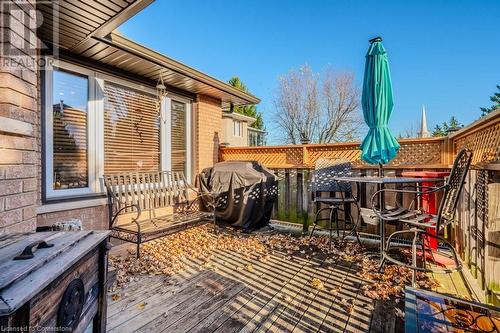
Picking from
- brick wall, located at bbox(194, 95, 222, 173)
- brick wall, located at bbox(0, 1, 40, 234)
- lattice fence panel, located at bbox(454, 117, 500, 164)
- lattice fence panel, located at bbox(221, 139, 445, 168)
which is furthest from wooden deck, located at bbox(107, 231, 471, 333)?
brick wall, located at bbox(194, 95, 222, 173)

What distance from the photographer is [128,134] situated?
4484 millimetres

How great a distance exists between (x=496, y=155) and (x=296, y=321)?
224cm

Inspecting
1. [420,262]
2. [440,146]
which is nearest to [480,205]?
[420,262]

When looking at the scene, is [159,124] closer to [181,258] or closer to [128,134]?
[128,134]

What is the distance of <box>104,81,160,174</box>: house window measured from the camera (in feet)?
13.7

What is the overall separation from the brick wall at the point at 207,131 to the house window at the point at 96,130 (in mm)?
659

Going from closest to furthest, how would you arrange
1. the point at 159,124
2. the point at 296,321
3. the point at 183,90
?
the point at 296,321 → the point at 159,124 → the point at 183,90

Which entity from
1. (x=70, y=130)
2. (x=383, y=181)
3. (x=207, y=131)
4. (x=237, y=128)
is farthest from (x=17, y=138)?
(x=237, y=128)

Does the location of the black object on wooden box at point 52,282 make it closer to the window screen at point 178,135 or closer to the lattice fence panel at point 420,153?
the window screen at point 178,135

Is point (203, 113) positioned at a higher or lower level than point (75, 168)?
higher

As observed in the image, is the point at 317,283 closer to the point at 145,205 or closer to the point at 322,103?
the point at 145,205

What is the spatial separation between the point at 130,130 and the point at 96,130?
0.66m

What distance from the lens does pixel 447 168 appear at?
13.1 ft

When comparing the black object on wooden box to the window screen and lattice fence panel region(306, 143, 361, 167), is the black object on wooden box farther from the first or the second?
lattice fence panel region(306, 143, 361, 167)
